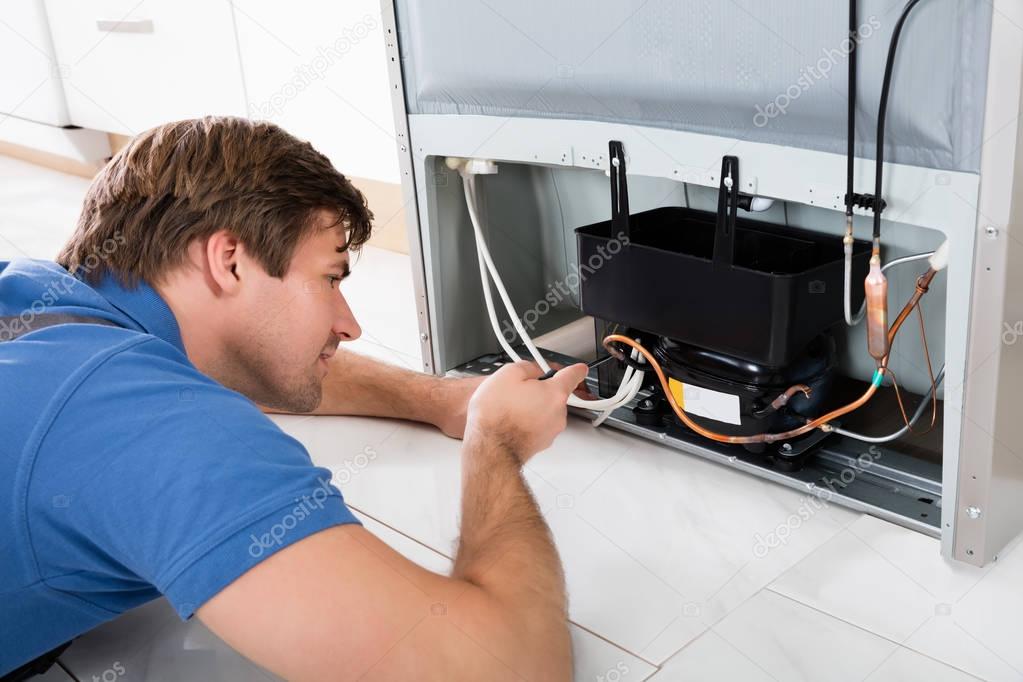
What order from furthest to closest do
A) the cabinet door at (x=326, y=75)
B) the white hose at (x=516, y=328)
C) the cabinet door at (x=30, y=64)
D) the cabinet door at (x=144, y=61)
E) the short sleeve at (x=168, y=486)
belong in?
the cabinet door at (x=30, y=64) < the cabinet door at (x=144, y=61) < the cabinet door at (x=326, y=75) < the white hose at (x=516, y=328) < the short sleeve at (x=168, y=486)

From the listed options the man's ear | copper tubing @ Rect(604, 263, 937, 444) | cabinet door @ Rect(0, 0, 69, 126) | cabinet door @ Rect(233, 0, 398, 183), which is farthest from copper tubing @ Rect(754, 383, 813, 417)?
cabinet door @ Rect(0, 0, 69, 126)

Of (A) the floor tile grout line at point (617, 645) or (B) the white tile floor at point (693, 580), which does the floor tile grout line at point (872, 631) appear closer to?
(B) the white tile floor at point (693, 580)

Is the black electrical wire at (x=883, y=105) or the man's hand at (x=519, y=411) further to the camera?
the man's hand at (x=519, y=411)

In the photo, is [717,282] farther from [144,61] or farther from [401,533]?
[144,61]

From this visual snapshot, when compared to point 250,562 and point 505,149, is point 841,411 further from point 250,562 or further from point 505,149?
point 250,562

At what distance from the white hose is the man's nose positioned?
1.08 feet

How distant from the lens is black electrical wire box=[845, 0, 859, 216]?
81 cm

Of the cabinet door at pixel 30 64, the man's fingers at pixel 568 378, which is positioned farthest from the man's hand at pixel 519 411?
the cabinet door at pixel 30 64

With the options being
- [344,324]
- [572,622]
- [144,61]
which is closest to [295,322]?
[344,324]

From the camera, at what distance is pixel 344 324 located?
0.95 m

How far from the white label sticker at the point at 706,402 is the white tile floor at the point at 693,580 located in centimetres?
6

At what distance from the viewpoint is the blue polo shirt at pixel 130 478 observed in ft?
2.14

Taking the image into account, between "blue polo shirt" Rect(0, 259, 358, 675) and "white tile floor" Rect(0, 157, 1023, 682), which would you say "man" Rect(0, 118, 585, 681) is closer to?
"blue polo shirt" Rect(0, 259, 358, 675)

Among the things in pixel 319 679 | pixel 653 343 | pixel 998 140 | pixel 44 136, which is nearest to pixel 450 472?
pixel 653 343
